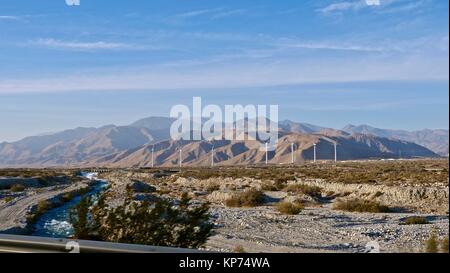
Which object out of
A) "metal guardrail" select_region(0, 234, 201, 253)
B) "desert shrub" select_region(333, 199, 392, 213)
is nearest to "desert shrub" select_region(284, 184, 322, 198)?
"desert shrub" select_region(333, 199, 392, 213)

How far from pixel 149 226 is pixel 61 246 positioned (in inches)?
152

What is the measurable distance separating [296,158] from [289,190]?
11458cm

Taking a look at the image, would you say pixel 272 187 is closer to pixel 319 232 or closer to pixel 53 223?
pixel 53 223

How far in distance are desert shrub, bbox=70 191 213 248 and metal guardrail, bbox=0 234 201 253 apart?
3.46 metres

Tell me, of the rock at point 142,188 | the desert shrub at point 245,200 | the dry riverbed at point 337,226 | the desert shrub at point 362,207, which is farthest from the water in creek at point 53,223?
the desert shrub at point 362,207

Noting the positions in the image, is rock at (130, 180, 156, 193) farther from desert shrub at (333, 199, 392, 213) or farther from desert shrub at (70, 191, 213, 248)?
desert shrub at (70, 191, 213, 248)

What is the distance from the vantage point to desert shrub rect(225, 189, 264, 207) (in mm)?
31000

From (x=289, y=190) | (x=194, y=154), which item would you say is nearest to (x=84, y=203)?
(x=289, y=190)

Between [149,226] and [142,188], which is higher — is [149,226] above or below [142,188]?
above

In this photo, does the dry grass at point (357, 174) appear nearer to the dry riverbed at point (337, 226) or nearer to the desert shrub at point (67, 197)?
the dry riverbed at point (337, 226)

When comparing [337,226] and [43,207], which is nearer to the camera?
[337,226]

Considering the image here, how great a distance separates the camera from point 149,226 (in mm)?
9555

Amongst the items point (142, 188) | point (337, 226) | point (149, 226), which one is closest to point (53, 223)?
point (337, 226)
